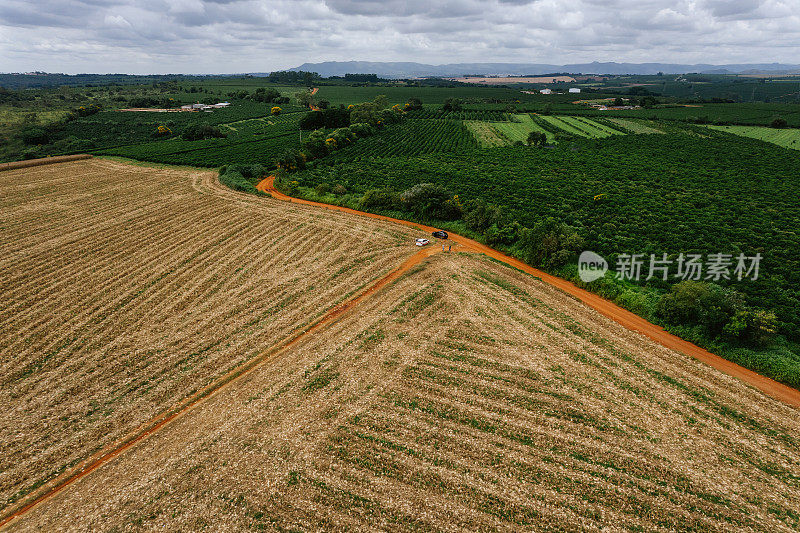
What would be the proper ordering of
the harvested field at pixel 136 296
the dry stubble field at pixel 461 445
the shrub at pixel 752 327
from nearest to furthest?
the dry stubble field at pixel 461 445, the harvested field at pixel 136 296, the shrub at pixel 752 327

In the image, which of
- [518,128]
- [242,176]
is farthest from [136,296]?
[518,128]

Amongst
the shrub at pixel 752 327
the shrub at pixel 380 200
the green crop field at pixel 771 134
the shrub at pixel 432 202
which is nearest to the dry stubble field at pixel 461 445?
the shrub at pixel 752 327

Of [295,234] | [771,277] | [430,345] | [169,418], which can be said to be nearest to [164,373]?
[169,418]

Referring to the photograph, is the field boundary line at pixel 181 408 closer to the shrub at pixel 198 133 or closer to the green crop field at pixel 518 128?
the green crop field at pixel 518 128

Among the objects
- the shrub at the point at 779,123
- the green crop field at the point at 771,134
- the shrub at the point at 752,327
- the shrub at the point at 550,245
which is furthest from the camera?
the shrub at the point at 779,123

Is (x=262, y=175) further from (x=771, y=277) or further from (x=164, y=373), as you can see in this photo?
(x=771, y=277)

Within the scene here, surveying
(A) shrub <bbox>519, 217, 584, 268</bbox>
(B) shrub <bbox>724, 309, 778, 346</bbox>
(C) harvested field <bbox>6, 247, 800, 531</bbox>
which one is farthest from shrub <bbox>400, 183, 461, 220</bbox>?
(B) shrub <bbox>724, 309, 778, 346</bbox>
